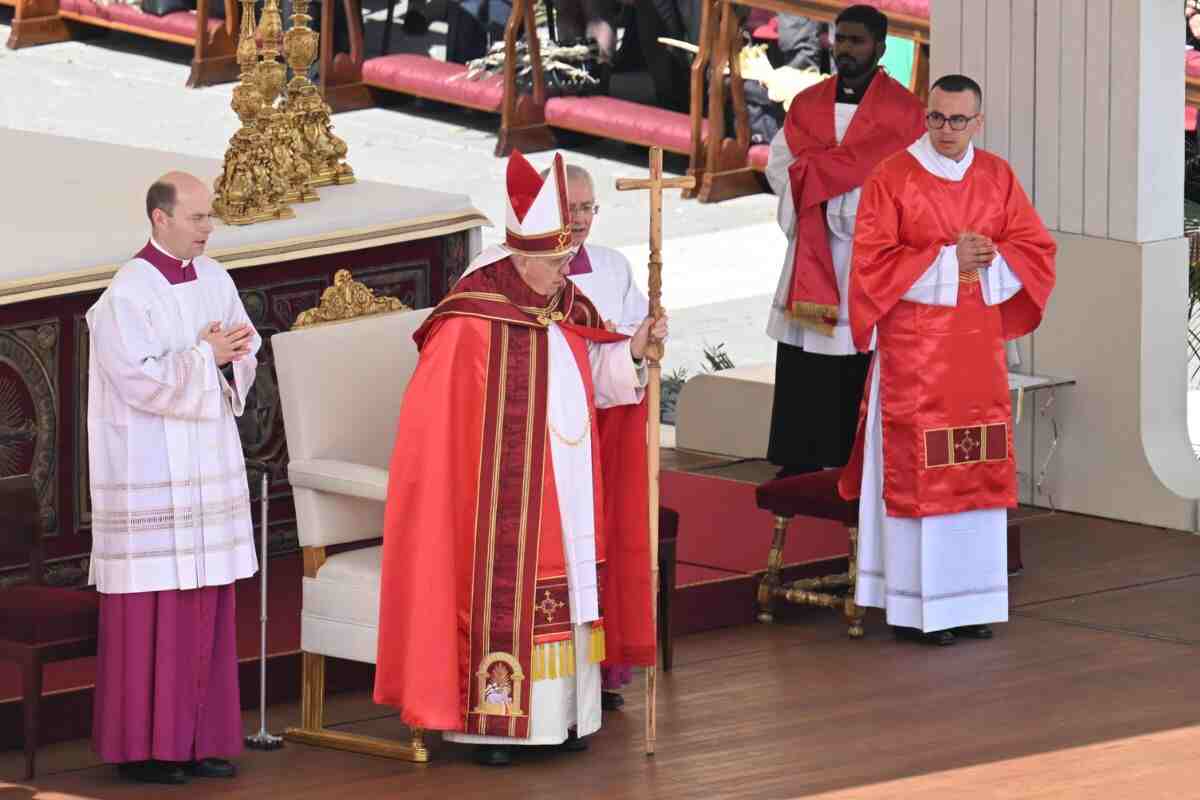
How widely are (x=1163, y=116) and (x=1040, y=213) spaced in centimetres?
52

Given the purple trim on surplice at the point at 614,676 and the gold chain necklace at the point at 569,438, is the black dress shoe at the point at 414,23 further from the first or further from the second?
the gold chain necklace at the point at 569,438

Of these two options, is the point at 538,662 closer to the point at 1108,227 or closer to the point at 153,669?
the point at 153,669

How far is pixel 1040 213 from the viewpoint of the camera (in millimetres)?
9109

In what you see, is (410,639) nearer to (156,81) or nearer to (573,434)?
(573,434)

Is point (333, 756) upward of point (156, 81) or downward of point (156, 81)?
downward

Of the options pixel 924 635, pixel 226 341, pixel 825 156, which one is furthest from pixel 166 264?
pixel 825 156

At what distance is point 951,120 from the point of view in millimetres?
7453

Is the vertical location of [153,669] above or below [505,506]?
below

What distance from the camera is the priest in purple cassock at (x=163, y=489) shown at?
618 cm

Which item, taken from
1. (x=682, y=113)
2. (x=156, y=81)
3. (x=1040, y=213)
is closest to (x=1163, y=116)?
(x=1040, y=213)

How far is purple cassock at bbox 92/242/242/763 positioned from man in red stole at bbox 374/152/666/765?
440 millimetres

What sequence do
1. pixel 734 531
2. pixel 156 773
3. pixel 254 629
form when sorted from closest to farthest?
1. pixel 156 773
2. pixel 254 629
3. pixel 734 531

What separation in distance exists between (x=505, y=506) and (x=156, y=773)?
3.27ft

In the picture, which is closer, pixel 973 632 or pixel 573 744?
pixel 573 744
